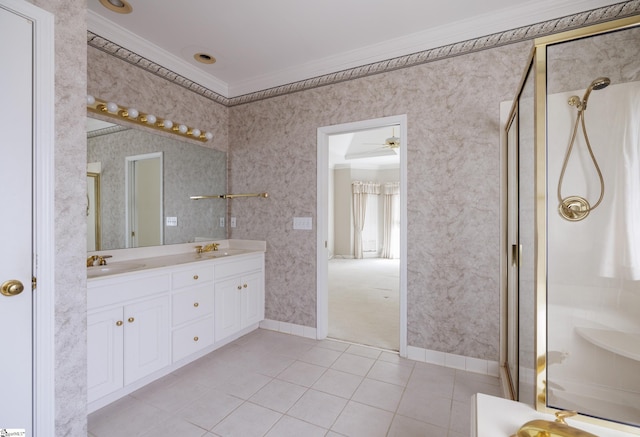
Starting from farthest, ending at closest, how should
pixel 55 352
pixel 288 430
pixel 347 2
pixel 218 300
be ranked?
pixel 218 300 < pixel 347 2 < pixel 288 430 < pixel 55 352

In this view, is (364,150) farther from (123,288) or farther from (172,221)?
(123,288)

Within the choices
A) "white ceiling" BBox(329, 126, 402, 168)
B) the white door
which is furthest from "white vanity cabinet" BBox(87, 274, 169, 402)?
"white ceiling" BBox(329, 126, 402, 168)

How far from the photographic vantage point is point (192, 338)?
235cm

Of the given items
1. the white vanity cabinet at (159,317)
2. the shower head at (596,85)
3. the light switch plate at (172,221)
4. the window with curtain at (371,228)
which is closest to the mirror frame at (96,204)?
the white vanity cabinet at (159,317)

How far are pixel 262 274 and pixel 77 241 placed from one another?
6.19ft

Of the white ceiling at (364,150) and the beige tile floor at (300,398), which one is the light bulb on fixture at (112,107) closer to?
the beige tile floor at (300,398)

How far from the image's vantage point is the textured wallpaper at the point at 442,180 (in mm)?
2223

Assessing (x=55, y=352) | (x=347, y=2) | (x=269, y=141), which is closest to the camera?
(x=55, y=352)

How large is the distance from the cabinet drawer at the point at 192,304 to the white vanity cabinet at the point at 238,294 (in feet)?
0.30

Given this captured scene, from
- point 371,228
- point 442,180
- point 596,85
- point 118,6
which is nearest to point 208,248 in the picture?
point 118,6

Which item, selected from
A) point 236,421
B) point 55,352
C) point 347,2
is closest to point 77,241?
point 55,352

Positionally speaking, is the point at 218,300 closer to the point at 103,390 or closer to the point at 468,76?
the point at 103,390

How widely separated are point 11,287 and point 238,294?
69.2 inches

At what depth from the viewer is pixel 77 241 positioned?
1.42 meters
